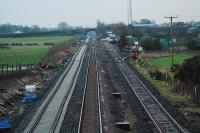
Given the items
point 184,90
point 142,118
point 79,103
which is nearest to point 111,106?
point 79,103

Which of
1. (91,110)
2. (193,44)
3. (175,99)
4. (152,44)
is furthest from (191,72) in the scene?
(152,44)

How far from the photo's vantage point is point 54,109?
92.2ft

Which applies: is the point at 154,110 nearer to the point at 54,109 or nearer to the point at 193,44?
the point at 54,109

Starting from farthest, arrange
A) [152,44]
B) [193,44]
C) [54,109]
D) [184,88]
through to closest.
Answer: [152,44] < [193,44] < [184,88] < [54,109]

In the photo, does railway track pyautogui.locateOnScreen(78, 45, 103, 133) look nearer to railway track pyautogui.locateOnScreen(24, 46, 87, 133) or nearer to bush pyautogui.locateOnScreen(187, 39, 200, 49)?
railway track pyautogui.locateOnScreen(24, 46, 87, 133)

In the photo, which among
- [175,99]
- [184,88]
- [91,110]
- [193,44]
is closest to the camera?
[91,110]

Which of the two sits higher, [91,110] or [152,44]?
[152,44]

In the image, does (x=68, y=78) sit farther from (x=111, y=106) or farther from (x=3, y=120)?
(x=3, y=120)

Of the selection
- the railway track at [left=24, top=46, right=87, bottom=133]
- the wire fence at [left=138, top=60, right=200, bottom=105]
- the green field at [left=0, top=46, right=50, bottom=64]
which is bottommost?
the green field at [left=0, top=46, right=50, bottom=64]

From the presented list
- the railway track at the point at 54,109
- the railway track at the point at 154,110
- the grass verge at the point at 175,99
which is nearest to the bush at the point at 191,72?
the grass verge at the point at 175,99

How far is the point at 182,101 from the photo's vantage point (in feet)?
97.3

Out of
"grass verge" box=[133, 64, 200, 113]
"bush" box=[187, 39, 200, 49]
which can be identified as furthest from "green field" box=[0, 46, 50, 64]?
"grass verge" box=[133, 64, 200, 113]

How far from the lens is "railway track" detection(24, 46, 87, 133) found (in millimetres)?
22688

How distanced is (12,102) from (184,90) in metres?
11.9
